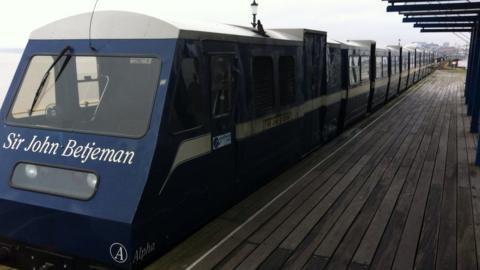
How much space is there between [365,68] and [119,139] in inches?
434

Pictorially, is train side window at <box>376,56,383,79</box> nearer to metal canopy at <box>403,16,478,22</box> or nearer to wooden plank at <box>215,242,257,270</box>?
metal canopy at <box>403,16,478,22</box>

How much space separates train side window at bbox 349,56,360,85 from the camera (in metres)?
11.9

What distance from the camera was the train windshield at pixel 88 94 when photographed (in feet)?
14.4

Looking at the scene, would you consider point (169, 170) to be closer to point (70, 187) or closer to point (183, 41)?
point (70, 187)

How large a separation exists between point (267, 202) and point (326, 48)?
479 centimetres

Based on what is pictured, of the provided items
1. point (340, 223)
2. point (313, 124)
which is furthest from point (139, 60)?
point (313, 124)

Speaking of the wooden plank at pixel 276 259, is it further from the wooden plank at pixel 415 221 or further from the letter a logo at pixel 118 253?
the letter a logo at pixel 118 253

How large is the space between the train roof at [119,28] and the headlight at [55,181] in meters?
1.49

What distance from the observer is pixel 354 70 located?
12242 mm

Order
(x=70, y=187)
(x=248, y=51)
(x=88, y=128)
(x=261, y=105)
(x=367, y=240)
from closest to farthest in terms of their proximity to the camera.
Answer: (x=70, y=187), (x=88, y=128), (x=367, y=240), (x=248, y=51), (x=261, y=105)

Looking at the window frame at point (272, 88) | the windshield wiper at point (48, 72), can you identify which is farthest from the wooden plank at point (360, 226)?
the windshield wiper at point (48, 72)

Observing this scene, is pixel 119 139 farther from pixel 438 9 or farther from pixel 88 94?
pixel 438 9

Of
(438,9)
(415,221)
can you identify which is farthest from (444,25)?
(415,221)

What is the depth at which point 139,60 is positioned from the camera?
4.50 m
